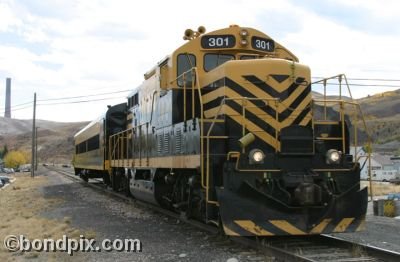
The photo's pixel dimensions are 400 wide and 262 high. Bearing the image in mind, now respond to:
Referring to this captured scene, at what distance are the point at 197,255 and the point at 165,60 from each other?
15.6 feet

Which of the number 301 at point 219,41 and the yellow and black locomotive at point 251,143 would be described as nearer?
the yellow and black locomotive at point 251,143

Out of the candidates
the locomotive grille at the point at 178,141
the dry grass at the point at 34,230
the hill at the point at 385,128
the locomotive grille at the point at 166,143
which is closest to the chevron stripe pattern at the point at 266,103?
the locomotive grille at the point at 178,141

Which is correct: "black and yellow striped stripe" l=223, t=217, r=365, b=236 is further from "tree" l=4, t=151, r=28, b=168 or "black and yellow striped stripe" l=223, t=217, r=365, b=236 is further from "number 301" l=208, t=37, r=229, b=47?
"tree" l=4, t=151, r=28, b=168

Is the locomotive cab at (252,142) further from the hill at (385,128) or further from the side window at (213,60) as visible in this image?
the hill at (385,128)

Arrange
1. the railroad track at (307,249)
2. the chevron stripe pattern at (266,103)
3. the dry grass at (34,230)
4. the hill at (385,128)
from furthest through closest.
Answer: the hill at (385,128) < the chevron stripe pattern at (266,103) < the dry grass at (34,230) < the railroad track at (307,249)

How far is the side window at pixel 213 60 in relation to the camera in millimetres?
10305

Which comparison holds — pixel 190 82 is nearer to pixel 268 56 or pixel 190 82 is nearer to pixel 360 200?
pixel 268 56

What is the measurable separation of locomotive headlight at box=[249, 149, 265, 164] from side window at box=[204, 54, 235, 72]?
2.83 m

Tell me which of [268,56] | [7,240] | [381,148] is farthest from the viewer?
[381,148]

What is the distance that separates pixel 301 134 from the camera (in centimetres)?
853

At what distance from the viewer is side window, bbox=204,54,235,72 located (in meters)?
10.3

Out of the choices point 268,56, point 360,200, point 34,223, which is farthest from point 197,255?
point 34,223

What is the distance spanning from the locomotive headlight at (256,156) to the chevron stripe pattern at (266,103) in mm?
674

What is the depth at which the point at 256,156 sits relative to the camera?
804 centimetres
